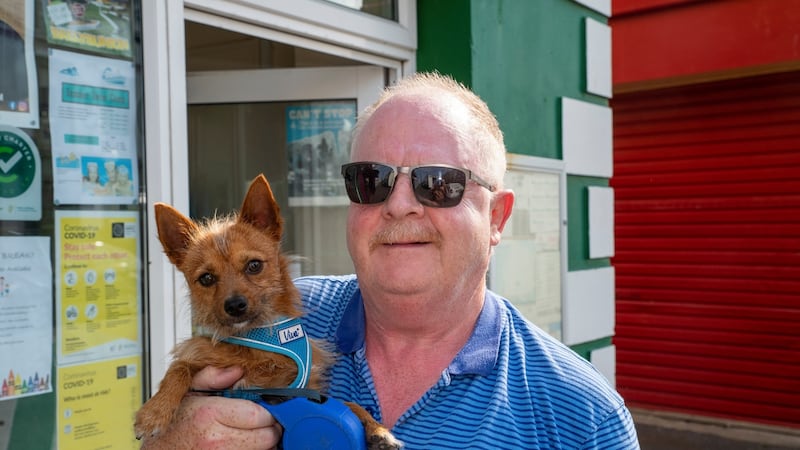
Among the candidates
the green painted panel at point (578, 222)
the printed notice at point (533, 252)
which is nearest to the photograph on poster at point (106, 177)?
Result: the printed notice at point (533, 252)

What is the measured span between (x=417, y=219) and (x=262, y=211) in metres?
0.66

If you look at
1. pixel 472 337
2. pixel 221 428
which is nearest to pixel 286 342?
pixel 221 428

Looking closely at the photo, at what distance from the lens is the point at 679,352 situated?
8.25 m

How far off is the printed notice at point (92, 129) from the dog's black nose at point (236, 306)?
1.30m

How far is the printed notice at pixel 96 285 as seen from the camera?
2.98m

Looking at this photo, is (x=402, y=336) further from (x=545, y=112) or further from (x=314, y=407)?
(x=545, y=112)

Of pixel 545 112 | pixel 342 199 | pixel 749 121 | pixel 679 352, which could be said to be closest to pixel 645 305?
pixel 679 352

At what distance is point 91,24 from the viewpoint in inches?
120

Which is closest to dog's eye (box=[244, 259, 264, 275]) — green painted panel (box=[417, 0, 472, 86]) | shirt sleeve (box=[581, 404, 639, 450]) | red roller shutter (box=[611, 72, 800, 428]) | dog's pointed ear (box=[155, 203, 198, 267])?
dog's pointed ear (box=[155, 203, 198, 267])

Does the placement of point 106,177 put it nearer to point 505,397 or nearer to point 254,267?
point 254,267

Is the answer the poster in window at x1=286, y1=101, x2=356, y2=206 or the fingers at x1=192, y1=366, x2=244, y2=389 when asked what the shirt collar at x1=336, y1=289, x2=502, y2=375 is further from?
the poster in window at x1=286, y1=101, x2=356, y2=206

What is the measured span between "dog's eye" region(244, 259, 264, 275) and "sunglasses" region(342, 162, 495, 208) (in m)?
0.49

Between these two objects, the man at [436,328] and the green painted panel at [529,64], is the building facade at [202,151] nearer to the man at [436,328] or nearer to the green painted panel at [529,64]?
the green painted panel at [529,64]

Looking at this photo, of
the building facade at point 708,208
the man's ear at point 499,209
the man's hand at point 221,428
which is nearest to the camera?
the man's hand at point 221,428
